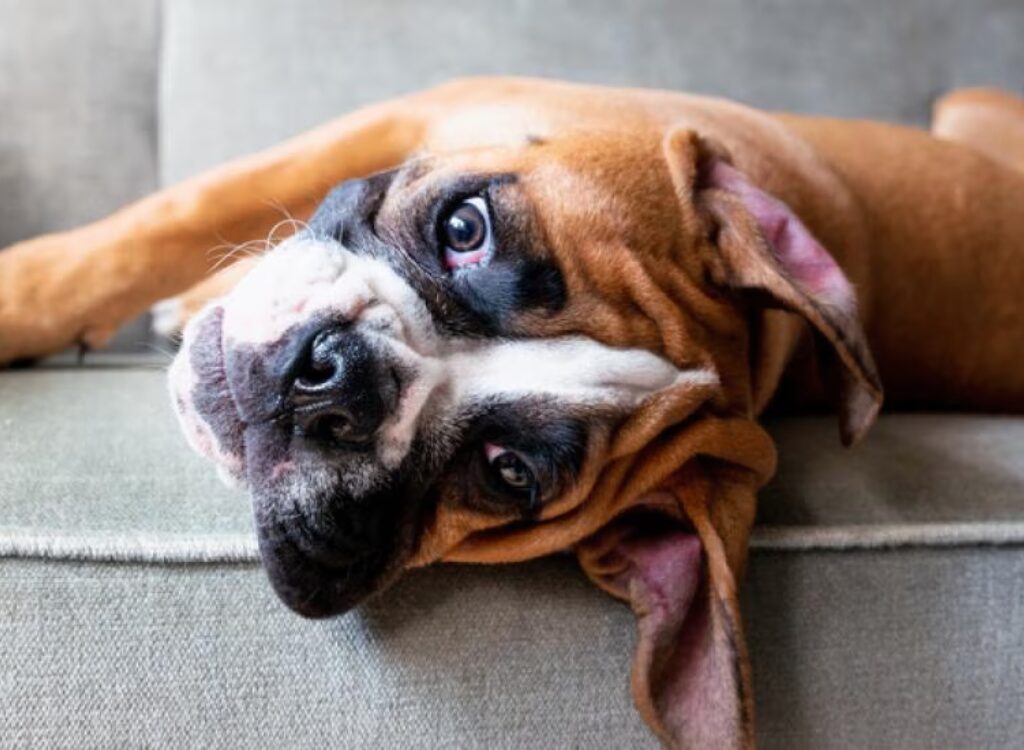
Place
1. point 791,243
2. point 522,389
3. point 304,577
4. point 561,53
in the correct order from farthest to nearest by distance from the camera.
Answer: point 561,53 < point 791,243 < point 522,389 < point 304,577

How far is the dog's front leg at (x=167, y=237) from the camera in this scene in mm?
1903

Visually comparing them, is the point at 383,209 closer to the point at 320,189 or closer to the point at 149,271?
the point at 320,189

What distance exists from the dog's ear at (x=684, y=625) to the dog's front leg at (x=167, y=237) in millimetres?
836

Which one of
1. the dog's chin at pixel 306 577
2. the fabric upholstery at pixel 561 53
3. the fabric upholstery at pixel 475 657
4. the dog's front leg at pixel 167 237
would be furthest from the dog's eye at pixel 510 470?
the fabric upholstery at pixel 561 53

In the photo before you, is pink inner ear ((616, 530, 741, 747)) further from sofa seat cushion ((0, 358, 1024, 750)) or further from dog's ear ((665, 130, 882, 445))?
dog's ear ((665, 130, 882, 445))

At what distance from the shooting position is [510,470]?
4.79 feet

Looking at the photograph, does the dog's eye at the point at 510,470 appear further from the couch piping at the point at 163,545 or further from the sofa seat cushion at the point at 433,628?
the couch piping at the point at 163,545

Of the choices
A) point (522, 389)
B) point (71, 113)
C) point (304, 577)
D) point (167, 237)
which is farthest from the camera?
point (71, 113)

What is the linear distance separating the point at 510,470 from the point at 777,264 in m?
0.48

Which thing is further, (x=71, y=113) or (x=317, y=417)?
(x=71, y=113)

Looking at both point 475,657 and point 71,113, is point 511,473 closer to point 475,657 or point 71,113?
point 475,657

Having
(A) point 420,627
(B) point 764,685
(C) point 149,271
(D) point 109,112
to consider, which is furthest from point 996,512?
(D) point 109,112

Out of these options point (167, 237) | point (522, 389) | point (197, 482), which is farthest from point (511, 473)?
point (167, 237)

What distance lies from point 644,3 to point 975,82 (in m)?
0.99
